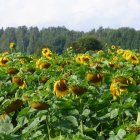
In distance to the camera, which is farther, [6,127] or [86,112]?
[86,112]

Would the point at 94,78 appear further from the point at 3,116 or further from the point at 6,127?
the point at 6,127

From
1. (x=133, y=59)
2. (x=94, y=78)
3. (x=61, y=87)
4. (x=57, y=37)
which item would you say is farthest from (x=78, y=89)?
(x=57, y=37)

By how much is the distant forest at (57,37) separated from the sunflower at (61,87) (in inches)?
3323

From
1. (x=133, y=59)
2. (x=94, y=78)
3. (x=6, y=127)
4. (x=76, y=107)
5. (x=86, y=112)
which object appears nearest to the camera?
(x=6, y=127)

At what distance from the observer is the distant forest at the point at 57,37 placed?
323ft

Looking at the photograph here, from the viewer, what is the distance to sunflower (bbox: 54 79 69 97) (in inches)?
135

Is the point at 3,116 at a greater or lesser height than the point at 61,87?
lesser

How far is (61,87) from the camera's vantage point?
341cm

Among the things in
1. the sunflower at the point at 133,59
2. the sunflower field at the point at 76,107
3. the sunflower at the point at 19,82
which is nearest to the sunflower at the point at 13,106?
the sunflower field at the point at 76,107

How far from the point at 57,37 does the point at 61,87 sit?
10264cm

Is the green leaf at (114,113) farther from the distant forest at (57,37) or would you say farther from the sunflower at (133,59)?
the distant forest at (57,37)

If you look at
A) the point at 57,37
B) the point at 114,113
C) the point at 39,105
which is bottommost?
the point at 57,37

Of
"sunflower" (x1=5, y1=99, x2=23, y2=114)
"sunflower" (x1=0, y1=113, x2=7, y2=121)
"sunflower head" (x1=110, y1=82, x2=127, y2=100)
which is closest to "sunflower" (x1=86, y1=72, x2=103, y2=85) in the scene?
"sunflower head" (x1=110, y1=82, x2=127, y2=100)

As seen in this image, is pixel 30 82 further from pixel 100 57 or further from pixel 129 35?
pixel 129 35
